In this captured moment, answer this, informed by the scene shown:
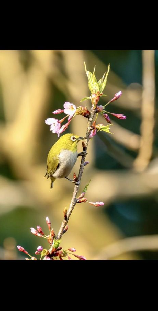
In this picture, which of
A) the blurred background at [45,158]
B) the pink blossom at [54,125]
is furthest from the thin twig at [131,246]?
the pink blossom at [54,125]

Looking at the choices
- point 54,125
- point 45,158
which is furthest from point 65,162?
point 45,158

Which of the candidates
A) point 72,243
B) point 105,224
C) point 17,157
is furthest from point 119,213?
point 17,157

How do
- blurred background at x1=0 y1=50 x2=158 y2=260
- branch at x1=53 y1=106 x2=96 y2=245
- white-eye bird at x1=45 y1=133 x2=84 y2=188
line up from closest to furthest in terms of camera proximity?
branch at x1=53 y1=106 x2=96 y2=245 → white-eye bird at x1=45 y1=133 x2=84 y2=188 → blurred background at x1=0 y1=50 x2=158 y2=260

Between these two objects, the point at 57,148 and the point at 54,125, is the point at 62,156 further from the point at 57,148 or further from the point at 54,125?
the point at 54,125

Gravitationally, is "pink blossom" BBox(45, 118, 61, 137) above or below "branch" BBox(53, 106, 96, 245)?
above

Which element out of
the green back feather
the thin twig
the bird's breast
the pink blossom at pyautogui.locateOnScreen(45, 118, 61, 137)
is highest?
the thin twig

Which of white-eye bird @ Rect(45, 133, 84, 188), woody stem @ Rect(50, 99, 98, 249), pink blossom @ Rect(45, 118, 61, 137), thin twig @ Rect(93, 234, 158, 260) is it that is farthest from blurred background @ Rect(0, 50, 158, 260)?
woody stem @ Rect(50, 99, 98, 249)

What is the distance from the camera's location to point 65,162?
5.07 feet

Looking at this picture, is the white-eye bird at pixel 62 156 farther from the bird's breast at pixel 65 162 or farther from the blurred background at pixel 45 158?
the blurred background at pixel 45 158

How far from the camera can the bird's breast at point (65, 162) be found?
148 centimetres

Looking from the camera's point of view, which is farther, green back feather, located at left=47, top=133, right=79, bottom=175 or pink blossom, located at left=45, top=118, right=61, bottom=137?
green back feather, located at left=47, top=133, right=79, bottom=175

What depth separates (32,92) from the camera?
6.16 m

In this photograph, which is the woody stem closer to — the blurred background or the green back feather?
the green back feather

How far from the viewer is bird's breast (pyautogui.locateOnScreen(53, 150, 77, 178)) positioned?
148 cm
